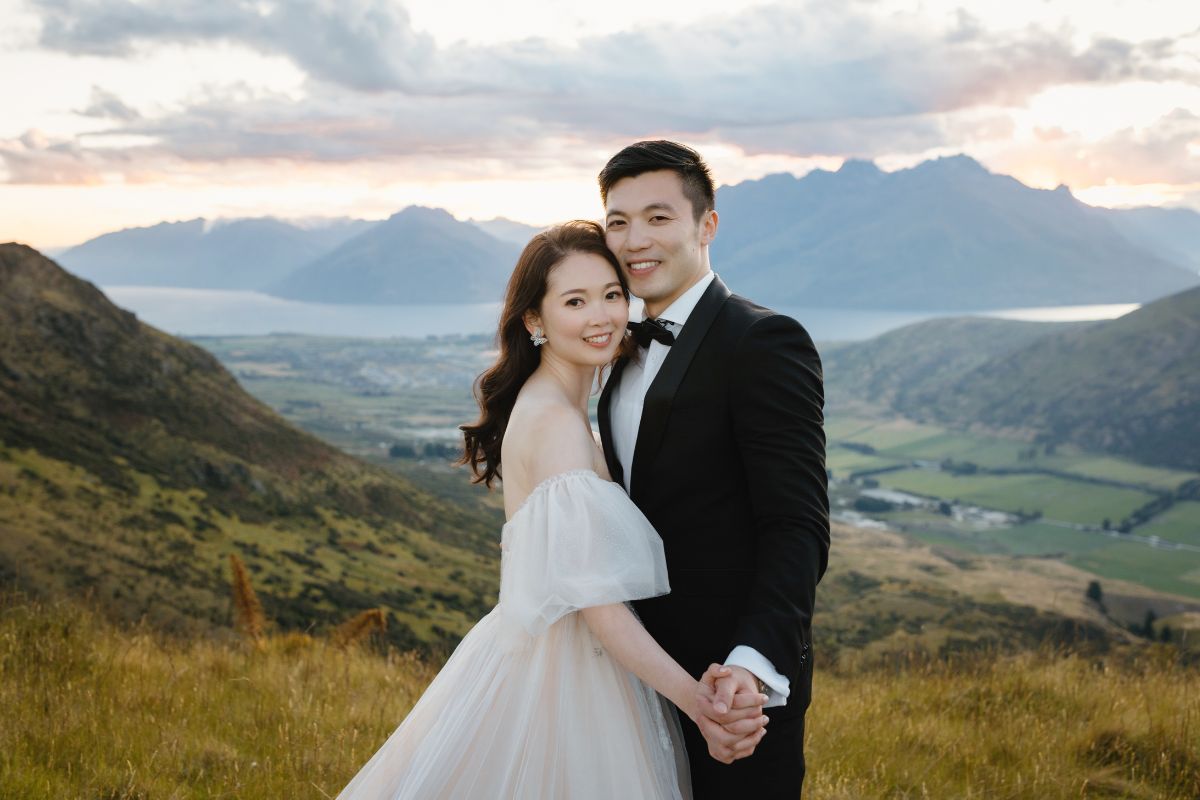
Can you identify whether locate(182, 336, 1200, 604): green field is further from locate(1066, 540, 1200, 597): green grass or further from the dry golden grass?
the dry golden grass

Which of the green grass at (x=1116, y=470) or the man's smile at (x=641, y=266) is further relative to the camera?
the green grass at (x=1116, y=470)

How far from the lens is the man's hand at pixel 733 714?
2518 millimetres

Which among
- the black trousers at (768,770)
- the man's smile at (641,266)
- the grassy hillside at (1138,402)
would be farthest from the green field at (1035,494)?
the man's smile at (641,266)

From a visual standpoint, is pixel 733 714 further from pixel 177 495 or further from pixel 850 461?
pixel 850 461

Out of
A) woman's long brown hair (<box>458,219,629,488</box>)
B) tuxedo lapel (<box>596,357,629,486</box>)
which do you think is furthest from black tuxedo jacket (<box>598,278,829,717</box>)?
woman's long brown hair (<box>458,219,629,488</box>)

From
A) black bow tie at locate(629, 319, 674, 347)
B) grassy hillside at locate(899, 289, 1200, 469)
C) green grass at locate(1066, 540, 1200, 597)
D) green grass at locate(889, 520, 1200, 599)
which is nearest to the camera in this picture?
black bow tie at locate(629, 319, 674, 347)

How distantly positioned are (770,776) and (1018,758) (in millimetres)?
2663

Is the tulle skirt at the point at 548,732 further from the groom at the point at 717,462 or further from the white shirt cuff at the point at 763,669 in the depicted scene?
the white shirt cuff at the point at 763,669

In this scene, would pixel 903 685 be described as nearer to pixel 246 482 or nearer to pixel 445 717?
pixel 445 717

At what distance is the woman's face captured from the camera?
126 inches

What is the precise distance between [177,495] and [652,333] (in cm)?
4045

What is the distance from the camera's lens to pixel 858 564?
3265 inches

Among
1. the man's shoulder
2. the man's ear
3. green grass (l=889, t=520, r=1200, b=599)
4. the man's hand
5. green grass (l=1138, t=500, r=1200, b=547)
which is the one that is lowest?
green grass (l=889, t=520, r=1200, b=599)

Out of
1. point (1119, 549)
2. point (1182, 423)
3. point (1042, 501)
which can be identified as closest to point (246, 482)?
point (1119, 549)
